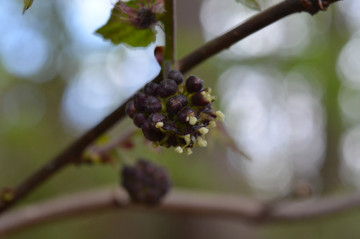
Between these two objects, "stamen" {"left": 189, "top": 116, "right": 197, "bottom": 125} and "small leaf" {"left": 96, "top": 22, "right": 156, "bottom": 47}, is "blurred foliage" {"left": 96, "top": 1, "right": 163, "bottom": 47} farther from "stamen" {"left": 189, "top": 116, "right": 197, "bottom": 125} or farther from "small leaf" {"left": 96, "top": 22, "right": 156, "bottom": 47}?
"stamen" {"left": 189, "top": 116, "right": 197, "bottom": 125}

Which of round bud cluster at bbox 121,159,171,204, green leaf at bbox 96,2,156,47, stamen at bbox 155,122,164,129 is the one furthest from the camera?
round bud cluster at bbox 121,159,171,204

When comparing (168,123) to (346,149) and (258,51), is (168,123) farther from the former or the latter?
(346,149)

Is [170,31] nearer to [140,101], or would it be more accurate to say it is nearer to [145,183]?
[140,101]

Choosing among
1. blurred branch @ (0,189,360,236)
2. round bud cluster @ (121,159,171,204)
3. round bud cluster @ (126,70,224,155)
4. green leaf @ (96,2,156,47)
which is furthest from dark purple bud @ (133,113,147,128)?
blurred branch @ (0,189,360,236)

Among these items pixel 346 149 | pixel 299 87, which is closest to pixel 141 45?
pixel 299 87

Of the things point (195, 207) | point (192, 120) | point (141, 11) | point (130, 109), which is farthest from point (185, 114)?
point (195, 207)

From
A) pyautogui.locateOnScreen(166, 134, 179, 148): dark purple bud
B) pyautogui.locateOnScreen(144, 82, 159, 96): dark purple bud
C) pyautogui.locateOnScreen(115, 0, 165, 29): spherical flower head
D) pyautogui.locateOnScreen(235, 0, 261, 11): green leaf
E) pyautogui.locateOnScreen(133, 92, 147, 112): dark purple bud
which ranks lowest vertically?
pyautogui.locateOnScreen(166, 134, 179, 148): dark purple bud

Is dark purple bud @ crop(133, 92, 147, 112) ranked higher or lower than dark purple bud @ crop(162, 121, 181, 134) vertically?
higher
